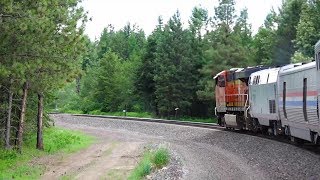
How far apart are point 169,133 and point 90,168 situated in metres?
14.3

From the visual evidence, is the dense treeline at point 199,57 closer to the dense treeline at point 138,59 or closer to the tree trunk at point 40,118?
the dense treeline at point 138,59

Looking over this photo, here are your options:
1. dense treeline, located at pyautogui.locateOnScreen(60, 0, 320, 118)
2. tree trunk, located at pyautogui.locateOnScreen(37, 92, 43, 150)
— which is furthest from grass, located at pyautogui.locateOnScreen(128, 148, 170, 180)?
dense treeline, located at pyautogui.locateOnScreen(60, 0, 320, 118)

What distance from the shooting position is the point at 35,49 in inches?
681

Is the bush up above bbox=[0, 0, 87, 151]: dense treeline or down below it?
below

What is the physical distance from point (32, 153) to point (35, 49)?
335 inches

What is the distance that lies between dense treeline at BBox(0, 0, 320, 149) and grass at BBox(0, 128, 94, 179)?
109 centimetres

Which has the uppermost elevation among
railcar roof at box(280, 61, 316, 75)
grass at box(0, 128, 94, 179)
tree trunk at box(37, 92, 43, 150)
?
railcar roof at box(280, 61, 316, 75)

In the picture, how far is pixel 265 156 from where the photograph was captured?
1773cm

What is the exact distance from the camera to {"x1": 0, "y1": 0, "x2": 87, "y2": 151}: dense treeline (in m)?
15.9

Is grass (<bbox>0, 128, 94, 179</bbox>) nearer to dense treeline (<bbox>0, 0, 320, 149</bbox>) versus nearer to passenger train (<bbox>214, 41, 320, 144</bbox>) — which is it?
dense treeline (<bbox>0, 0, 320, 149</bbox>)

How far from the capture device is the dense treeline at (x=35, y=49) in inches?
627

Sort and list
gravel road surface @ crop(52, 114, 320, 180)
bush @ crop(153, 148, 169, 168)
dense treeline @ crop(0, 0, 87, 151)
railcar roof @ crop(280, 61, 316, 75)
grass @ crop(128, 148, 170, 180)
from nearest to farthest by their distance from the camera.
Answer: gravel road surface @ crop(52, 114, 320, 180) → dense treeline @ crop(0, 0, 87, 151) → grass @ crop(128, 148, 170, 180) → railcar roof @ crop(280, 61, 316, 75) → bush @ crop(153, 148, 169, 168)

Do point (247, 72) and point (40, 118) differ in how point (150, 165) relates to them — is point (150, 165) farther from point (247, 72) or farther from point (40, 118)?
point (247, 72)

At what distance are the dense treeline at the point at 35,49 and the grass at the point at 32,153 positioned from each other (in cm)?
87
